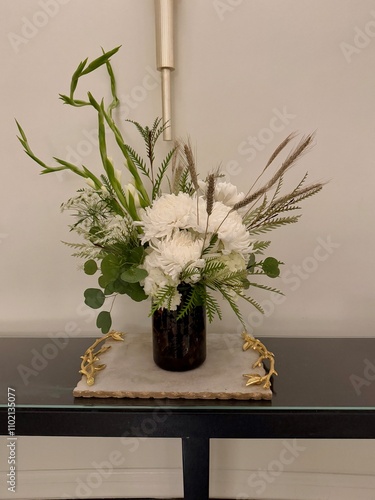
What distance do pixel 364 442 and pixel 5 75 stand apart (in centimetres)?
137

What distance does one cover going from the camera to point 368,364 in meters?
0.98

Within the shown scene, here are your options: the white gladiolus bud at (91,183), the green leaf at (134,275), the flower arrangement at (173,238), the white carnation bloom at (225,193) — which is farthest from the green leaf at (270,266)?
the white gladiolus bud at (91,183)

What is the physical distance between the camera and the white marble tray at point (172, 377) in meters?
0.82

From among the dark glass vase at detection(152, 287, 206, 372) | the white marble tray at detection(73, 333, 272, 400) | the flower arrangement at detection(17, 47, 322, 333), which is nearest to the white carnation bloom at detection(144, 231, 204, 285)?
the flower arrangement at detection(17, 47, 322, 333)

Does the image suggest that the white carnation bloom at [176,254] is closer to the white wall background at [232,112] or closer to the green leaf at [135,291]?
the green leaf at [135,291]

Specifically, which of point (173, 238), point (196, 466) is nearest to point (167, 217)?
point (173, 238)

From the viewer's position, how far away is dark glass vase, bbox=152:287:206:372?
86cm

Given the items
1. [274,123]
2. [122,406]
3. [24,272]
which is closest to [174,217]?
[122,406]

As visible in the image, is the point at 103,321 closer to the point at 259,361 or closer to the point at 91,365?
the point at 91,365

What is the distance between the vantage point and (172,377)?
88 cm

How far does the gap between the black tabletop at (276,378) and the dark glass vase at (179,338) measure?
92 millimetres

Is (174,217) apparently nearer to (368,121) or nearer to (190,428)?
(190,428)

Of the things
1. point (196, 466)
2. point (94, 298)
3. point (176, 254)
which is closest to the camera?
point (176, 254)

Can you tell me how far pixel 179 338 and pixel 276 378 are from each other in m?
0.22
